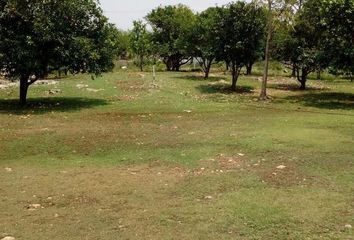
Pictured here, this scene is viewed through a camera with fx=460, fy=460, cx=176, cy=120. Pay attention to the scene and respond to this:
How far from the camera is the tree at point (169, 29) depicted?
58.7m

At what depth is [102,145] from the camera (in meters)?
15.2

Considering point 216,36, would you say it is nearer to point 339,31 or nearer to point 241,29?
point 241,29

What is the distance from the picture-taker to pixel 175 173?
11.8m

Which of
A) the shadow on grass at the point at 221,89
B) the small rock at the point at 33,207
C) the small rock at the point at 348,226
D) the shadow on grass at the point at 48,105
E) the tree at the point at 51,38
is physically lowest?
the small rock at the point at 33,207

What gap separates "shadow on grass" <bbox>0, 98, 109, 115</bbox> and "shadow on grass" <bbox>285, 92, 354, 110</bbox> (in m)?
12.1

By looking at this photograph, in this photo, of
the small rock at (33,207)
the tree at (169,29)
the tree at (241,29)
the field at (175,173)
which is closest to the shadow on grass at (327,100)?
the field at (175,173)

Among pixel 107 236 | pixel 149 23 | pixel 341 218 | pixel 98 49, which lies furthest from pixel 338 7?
pixel 149 23

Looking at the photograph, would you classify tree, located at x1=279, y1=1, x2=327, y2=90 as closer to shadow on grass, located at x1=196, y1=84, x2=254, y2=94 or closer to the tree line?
the tree line

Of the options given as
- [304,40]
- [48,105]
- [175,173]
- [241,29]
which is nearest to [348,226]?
[175,173]

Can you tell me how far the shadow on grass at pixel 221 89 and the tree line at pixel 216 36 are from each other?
1.64m

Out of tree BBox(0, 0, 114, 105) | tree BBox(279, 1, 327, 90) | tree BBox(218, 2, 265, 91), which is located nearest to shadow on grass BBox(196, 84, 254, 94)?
tree BBox(218, 2, 265, 91)

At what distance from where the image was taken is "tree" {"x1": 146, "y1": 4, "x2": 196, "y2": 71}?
192 ft

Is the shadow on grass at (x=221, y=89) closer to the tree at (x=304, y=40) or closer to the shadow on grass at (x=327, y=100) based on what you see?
the tree at (x=304, y=40)

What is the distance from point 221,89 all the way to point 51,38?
16297 millimetres
